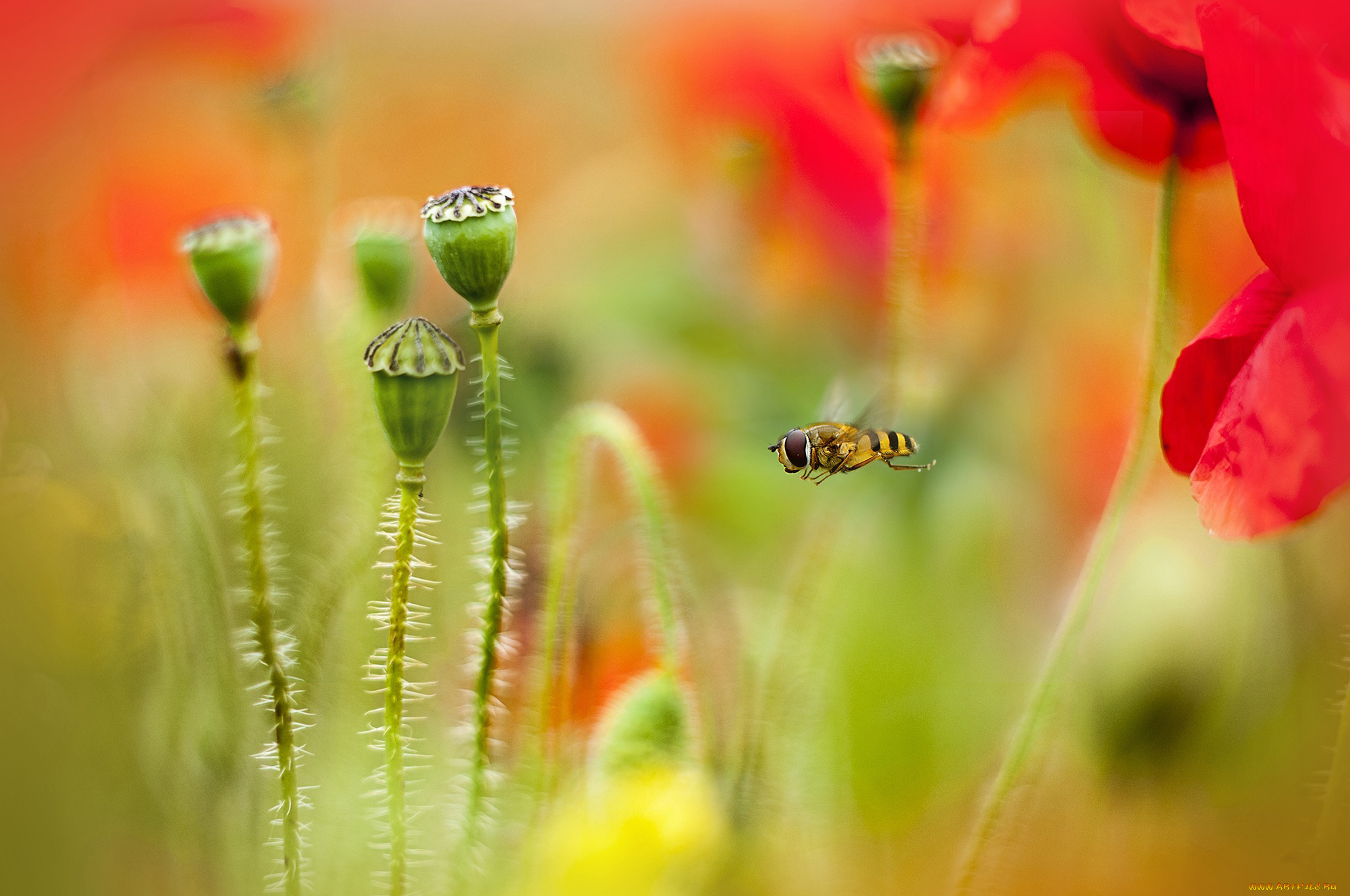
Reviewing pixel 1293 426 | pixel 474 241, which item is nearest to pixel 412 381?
pixel 474 241

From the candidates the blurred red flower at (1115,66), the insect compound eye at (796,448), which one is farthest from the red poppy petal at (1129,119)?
the insect compound eye at (796,448)

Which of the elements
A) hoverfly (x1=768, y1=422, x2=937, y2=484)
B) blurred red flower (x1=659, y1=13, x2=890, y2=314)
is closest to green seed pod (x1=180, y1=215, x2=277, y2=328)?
hoverfly (x1=768, y1=422, x2=937, y2=484)

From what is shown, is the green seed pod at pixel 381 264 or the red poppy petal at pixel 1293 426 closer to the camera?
the red poppy petal at pixel 1293 426

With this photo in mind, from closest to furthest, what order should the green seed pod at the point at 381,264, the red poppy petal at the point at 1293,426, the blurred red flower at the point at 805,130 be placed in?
the red poppy petal at the point at 1293,426, the green seed pod at the point at 381,264, the blurred red flower at the point at 805,130

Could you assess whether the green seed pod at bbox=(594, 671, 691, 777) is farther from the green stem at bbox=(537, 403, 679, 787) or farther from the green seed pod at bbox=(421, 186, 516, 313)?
the green seed pod at bbox=(421, 186, 516, 313)

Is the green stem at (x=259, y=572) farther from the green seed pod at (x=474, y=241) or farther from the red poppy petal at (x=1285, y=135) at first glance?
the red poppy petal at (x=1285, y=135)

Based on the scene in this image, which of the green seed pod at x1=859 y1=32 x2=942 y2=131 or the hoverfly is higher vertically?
the green seed pod at x1=859 y1=32 x2=942 y2=131

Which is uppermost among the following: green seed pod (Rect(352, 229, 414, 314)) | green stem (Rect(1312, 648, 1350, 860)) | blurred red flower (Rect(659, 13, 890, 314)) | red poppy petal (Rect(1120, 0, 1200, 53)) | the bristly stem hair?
blurred red flower (Rect(659, 13, 890, 314))

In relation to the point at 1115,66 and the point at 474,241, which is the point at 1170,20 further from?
the point at 474,241
